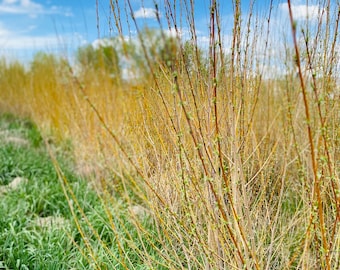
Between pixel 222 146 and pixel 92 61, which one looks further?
pixel 92 61

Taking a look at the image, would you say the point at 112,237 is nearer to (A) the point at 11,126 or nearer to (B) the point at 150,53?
(B) the point at 150,53

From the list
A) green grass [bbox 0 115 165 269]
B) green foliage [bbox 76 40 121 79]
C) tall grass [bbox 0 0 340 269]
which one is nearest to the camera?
tall grass [bbox 0 0 340 269]

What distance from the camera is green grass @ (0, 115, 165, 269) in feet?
8.05

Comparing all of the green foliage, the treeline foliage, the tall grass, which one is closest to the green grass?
the tall grass

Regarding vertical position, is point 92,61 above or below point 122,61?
below

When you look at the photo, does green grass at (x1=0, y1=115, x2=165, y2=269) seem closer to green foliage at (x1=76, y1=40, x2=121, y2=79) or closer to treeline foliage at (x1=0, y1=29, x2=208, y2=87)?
treeline foliage at (x1=0, y1=29, x2=208, y2=87)

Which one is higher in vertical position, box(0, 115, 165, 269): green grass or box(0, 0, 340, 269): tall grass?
box(0, 0, 340, 269): tall grass

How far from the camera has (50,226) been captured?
308 cm

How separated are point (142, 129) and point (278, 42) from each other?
170 cm

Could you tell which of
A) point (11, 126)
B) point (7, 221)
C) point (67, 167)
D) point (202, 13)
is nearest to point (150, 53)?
point (202, 13)

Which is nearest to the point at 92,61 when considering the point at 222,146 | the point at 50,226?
the point at 50,226

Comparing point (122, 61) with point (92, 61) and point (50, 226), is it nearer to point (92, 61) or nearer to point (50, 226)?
point (50, 226)

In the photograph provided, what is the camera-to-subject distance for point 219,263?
1.87 m

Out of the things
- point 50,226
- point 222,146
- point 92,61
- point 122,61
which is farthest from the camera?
point 92,61
